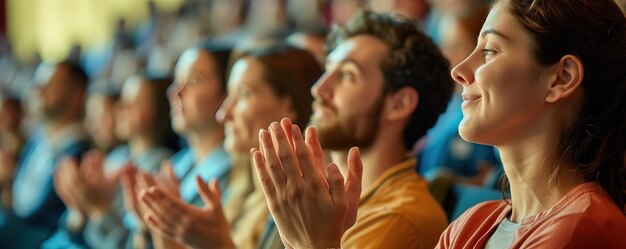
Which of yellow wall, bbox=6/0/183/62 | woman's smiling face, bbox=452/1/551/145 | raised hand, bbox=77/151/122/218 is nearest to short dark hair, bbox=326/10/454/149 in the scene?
woman's smiling face, bbox=452/1/551/145

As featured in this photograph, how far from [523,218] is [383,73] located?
0.62 m

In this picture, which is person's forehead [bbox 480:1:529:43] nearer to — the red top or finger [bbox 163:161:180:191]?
the red top

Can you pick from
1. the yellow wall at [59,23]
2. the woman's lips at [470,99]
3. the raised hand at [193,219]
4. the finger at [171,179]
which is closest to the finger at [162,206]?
the raised hand at [193,219]

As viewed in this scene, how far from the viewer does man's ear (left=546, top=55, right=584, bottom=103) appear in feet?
3.87

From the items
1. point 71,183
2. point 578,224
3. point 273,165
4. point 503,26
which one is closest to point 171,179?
point 71,183

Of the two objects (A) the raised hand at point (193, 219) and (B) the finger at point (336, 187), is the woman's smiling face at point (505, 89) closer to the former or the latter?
(B) the finger at point (336, 187)

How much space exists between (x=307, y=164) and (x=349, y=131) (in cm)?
52

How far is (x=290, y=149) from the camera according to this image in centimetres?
124

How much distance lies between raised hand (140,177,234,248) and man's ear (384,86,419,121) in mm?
334

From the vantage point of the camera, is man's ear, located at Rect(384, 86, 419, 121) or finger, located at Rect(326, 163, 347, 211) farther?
man's ear, located at Rect(384, 86, 419, 121)

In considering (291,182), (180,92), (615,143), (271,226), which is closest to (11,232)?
(180,92)

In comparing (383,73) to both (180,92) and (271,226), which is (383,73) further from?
(180,92)

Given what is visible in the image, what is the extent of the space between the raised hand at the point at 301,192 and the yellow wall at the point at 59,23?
4.83m

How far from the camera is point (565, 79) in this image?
1.19 m
